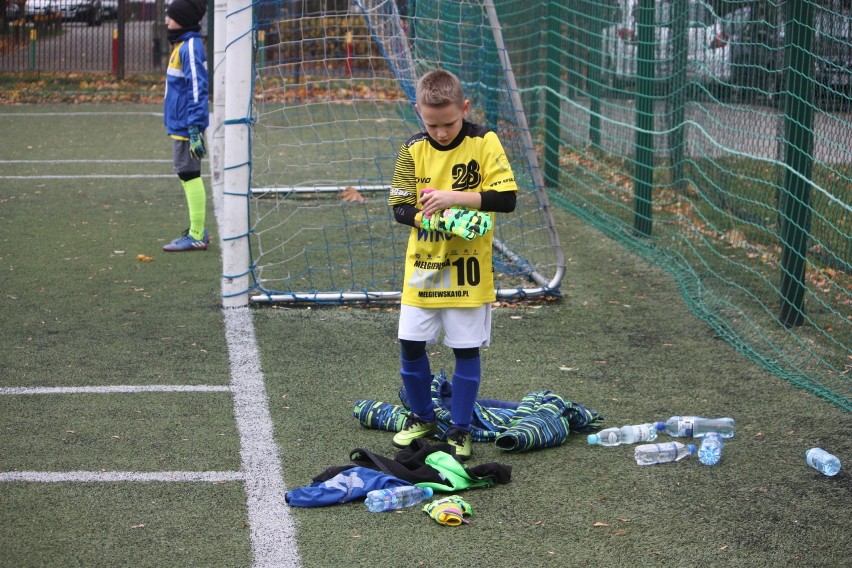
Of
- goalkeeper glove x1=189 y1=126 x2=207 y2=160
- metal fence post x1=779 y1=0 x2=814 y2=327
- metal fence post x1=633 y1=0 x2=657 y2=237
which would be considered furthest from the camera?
metal fence post x1=633 y1=0 x2=657 y2=237

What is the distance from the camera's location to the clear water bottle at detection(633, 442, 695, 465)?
4.50m

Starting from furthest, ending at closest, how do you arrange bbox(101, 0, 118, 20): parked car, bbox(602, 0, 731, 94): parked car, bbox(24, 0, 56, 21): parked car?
bbox(101, 0, 118, 20): parked car, bbox(24, 0, 56, 21): parked car, bbox(602, 0, 731, 94): parked car

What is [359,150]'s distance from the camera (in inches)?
526

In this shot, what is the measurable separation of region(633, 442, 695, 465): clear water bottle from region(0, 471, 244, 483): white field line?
1.70 metres

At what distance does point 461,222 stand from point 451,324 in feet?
1.70

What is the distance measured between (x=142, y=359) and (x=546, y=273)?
3.33m

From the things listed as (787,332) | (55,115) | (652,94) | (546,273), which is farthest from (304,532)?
(55,115)

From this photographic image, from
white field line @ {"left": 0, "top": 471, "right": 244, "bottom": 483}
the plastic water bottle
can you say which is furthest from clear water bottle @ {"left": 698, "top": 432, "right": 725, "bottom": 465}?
white field line @ {"left": 0, "top": 471, "right": 244, "bottom": 483}

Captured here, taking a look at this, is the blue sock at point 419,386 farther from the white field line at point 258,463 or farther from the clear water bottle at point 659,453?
the clear water bottle at point 659,453

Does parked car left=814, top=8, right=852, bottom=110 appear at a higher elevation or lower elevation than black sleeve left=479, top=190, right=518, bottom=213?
higher

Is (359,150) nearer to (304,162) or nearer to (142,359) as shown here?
(304,162)

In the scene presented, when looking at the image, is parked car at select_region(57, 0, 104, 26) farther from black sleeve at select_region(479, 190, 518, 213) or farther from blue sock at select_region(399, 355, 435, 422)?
black sleeve at select_region(479, 190, 518, 213)

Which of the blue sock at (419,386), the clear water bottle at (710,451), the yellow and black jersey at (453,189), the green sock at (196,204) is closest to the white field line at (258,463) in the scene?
the blue sock at (419,386)

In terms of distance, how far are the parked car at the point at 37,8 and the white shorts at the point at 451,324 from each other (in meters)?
19.5
